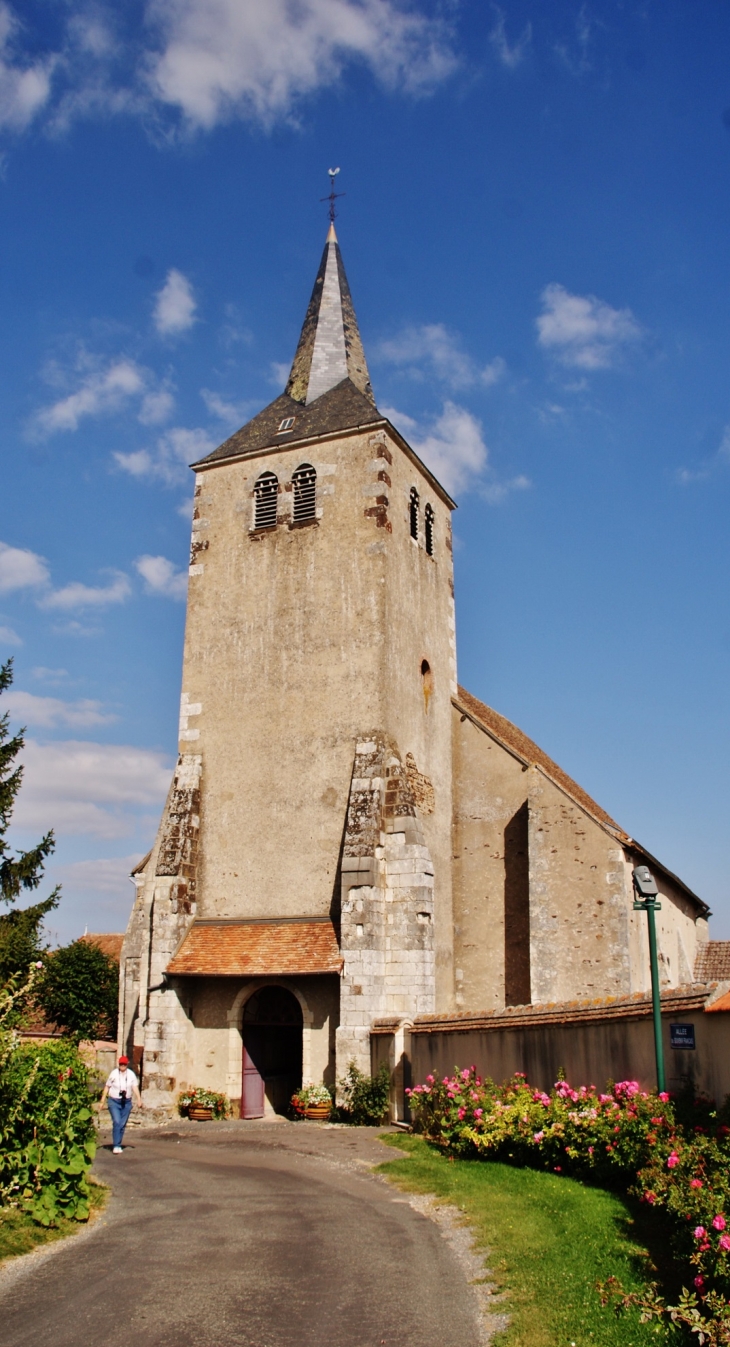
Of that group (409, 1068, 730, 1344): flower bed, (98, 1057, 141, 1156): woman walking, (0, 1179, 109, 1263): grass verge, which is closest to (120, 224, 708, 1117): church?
(409, 1068, 730, 1344): flower bed

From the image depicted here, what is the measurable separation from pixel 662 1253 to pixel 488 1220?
6.40ft

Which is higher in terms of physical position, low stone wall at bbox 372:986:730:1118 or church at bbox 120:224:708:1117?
church at bbox 120:224:708:1117

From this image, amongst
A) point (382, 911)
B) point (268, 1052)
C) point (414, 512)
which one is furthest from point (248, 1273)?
point (414, 512)

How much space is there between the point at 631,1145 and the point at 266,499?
14454 millimetres

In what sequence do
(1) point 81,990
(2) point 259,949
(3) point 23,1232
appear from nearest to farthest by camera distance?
(3) point 23,1232 → (2) point 259,949 → (1) point 81,990

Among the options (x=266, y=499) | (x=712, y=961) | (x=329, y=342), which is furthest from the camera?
(x=712, y=961)

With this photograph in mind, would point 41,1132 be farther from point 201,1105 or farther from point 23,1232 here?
point 201,1105

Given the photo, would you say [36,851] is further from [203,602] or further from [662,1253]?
[662,1253]

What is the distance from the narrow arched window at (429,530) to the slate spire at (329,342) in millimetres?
3054

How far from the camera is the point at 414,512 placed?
20.7m

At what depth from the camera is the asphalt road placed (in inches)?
238

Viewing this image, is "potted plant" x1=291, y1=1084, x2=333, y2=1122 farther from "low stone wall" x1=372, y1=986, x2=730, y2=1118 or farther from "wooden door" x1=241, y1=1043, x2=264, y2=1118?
"wooden door" x1=241, y1=1043, x2=264, y2=1118

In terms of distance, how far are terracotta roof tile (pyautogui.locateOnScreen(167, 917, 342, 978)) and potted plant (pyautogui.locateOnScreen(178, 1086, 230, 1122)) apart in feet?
6.43

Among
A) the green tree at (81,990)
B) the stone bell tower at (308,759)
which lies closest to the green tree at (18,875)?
the stone bell tower at (308,759)
